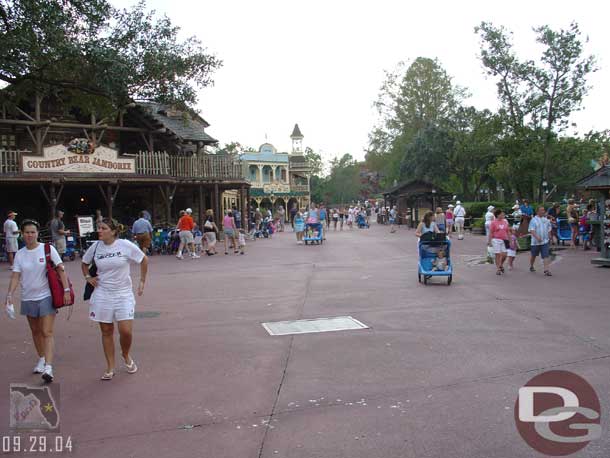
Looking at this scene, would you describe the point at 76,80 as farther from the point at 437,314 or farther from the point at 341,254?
the point at 341,254

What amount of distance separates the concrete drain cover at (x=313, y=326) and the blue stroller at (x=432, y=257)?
4046mm

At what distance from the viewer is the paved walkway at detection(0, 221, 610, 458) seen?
458 cm

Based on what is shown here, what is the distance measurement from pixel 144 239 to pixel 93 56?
35.0 feet

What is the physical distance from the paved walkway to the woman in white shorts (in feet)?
1.42

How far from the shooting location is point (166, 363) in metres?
6.88

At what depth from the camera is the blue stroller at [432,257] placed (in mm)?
12789

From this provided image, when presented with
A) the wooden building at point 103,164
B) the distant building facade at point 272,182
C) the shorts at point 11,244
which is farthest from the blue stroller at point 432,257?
the distant building facade at point 272,182

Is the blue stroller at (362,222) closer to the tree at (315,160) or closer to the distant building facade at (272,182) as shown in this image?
the distant building facade at (272,182)

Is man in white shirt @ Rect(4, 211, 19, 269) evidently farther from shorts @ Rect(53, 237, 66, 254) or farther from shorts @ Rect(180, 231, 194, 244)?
shorts @ Rect(180, 231, 194, 244)

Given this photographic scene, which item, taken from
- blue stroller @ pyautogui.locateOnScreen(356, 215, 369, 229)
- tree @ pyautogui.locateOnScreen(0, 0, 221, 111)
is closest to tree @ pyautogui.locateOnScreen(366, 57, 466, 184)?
blue stroller @ pyautogui.locateOnScreen(356, 215, 369, 229)

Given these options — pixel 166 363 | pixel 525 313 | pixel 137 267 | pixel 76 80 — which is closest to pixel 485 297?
pixel 525 313

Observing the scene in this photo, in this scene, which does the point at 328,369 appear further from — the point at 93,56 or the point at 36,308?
the point at 93,56

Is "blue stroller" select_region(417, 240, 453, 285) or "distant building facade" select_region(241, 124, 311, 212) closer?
"blue stroller" select_region(417, 240, 453, 285)

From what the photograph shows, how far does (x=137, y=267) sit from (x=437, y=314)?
10930 millimetres
